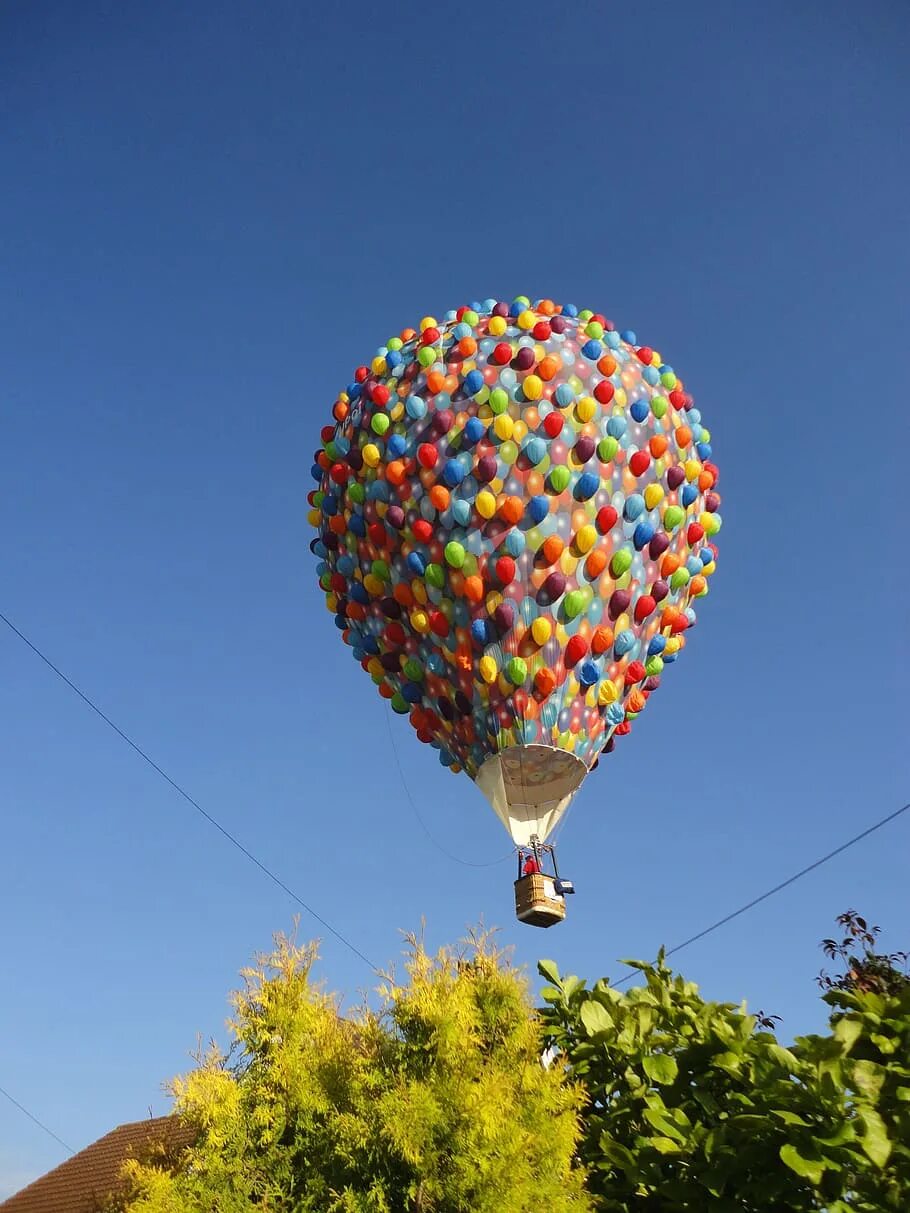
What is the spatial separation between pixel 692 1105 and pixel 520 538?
18.7ft

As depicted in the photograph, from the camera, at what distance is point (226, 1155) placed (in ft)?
20.0

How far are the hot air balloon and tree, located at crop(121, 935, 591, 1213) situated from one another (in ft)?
13.3

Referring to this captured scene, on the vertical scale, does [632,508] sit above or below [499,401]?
below

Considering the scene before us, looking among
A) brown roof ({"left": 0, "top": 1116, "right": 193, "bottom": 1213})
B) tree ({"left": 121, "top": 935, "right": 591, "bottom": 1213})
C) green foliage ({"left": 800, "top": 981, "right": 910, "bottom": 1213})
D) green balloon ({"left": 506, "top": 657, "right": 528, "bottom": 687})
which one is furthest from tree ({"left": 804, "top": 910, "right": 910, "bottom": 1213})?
brown roof ({"left": 0, "top": 1116, "right": 193, "bottom": 1213})

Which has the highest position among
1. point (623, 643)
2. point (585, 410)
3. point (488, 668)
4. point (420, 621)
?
point (585, 410)

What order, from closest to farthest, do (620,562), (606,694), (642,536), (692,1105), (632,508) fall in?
(692,1105) → (620,562) → (632,508) → (642,536) → (606,694)

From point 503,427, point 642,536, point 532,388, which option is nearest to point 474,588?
point 503,427

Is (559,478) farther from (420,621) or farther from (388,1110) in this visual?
(388,1110)

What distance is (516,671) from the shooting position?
10.0 metres

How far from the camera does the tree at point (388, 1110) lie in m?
5.25

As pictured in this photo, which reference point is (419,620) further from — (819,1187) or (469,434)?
(819,1187)

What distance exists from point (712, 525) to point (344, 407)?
412 cm

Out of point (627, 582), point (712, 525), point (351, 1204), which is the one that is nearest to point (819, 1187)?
point (351, 1204)

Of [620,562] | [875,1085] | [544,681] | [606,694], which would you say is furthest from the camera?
[606,694]
